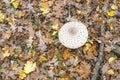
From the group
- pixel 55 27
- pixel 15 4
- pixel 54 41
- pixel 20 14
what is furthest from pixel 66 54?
pixel 15 4

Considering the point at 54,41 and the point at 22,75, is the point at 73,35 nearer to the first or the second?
the point at 54,41

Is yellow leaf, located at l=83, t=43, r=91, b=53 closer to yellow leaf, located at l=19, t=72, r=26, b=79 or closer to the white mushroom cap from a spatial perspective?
the white mushroom cap

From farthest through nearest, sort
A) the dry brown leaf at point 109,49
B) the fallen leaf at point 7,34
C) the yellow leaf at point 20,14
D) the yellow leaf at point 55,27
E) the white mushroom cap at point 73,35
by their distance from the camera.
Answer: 1. the yellow leaf at point 20,14
2. the yellow leaf at point 55,27
3. the fallen leaf at point 7,34
4. the dry brown leaf at point 109,49
5. the white mushroom cap at point 73,35

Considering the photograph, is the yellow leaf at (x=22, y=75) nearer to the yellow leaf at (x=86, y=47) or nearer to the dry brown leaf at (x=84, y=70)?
the dry brown leaf at (x=84, y=70)

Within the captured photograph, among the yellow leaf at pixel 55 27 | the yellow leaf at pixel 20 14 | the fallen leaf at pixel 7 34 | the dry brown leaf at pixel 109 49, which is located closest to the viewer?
the dry brown leaf at pixel 109 49

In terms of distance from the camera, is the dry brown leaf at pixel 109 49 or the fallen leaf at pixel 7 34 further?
the fallen leaf at pixel 7 34

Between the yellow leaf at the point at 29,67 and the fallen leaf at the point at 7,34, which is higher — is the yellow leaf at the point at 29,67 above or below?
below

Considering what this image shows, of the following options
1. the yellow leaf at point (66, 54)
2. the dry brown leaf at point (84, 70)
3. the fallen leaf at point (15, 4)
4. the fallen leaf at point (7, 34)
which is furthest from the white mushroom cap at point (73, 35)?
the fallen leaf at point (15, 4)

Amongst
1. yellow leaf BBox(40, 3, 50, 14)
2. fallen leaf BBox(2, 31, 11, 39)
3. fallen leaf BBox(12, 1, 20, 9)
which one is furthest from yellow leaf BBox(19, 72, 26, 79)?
fallen leaf BBox(12, 1, 20, 9)

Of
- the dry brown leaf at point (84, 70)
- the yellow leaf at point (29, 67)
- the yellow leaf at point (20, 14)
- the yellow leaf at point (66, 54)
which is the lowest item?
the dry brown leaf at point (84, 70)
